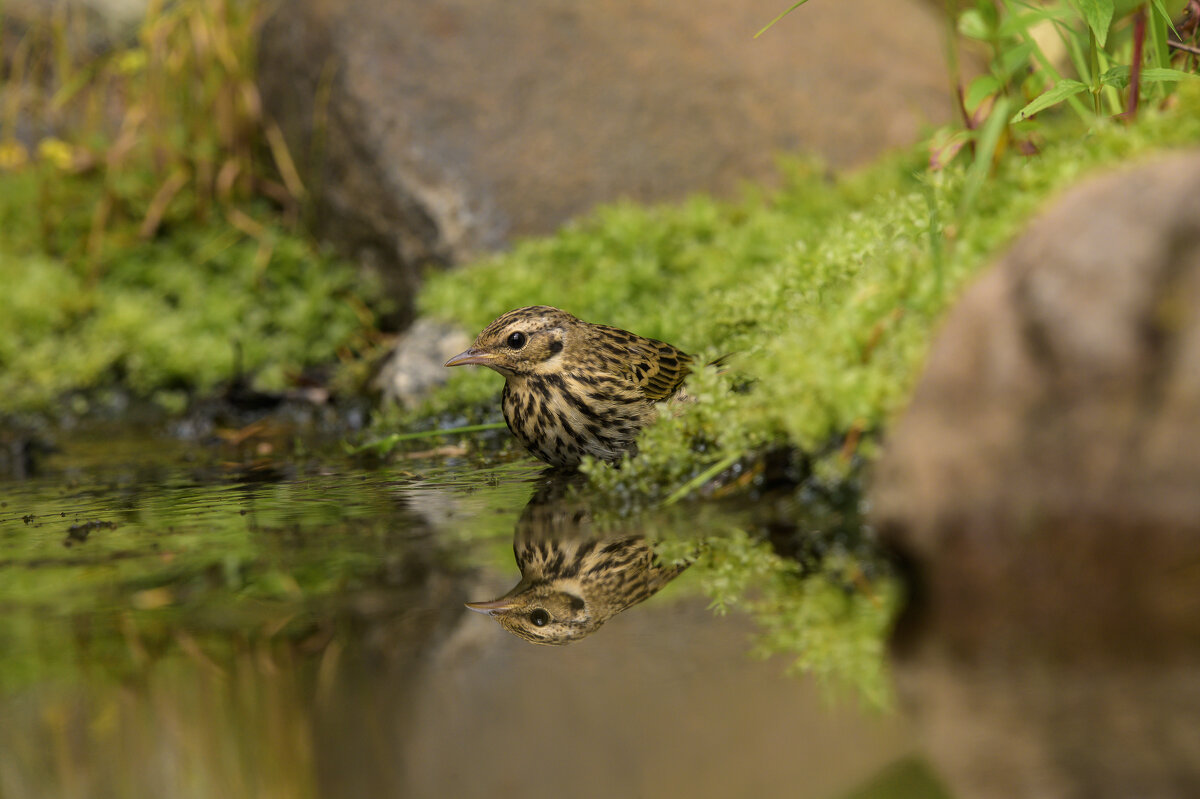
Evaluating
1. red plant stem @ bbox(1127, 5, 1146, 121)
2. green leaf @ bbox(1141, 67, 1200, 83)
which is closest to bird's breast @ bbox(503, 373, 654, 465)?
red plant stem @ bbox(1127, 5, 1146, 121)

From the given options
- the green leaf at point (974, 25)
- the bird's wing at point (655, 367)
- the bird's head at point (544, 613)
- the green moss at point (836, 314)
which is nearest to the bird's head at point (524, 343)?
the bird's wing at point (655, 367)

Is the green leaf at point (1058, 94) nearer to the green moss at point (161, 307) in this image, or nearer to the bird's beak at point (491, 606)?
the bird's beak at point (491, 606)

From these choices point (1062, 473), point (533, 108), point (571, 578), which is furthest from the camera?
point (533, 108)

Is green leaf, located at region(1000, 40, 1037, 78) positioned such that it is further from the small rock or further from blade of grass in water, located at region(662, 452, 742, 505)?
the small rock

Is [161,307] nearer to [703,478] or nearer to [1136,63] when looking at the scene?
[703,478]

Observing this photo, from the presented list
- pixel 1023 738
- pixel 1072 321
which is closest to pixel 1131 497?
pixel 1072 321

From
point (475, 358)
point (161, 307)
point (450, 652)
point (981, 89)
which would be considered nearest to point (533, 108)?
point (161, 307)
